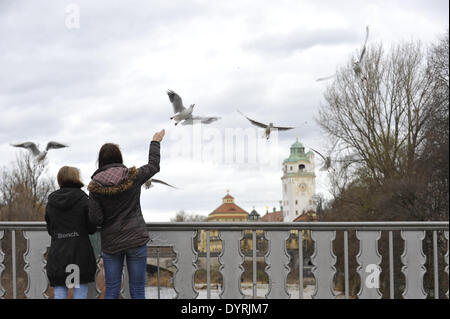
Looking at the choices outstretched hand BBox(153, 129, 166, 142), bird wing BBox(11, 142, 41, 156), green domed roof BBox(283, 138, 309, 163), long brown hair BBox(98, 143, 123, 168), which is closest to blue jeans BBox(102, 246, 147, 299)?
long brown hair BBox(98, 143, 123, 168)

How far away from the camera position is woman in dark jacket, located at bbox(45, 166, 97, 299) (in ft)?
19.3

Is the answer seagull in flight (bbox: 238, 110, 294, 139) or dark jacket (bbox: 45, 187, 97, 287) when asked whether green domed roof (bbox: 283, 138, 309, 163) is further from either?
dark jacket (bbox: 45, 187, 97, 287)

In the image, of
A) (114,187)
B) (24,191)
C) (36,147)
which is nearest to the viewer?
(114,187)

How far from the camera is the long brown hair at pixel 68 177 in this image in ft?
19.3

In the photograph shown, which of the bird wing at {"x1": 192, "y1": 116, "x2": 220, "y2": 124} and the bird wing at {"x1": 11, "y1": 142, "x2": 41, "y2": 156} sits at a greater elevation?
the bird wing at {"x1": 192, "y1": 116, "x2": 220, "y2": 124}

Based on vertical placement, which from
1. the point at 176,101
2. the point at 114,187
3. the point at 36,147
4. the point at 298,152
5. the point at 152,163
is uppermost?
the point at 298,152

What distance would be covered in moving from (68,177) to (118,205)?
48 centimetres

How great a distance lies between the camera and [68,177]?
5.89m

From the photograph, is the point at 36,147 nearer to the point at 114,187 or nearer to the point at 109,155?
the point at 109,155

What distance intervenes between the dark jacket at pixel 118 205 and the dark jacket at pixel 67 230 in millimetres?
115

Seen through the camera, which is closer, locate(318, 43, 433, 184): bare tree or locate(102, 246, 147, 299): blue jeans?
locate(102, 246, 147, 299): blue jeans

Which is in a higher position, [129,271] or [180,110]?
[180,110]

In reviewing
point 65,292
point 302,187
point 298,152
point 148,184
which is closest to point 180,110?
point 148,184
